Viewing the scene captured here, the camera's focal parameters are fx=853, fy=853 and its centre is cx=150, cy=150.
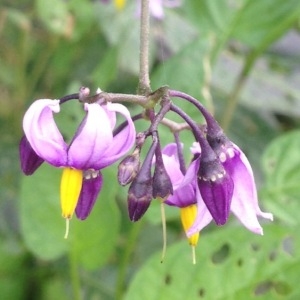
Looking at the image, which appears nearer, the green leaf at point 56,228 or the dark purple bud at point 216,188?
the dark purple bud at point 216,188

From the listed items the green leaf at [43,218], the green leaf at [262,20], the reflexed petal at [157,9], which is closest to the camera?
the green leaf at [43,218]

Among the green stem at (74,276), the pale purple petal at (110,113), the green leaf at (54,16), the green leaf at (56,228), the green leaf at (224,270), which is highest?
the pale purple petal at (110,113)

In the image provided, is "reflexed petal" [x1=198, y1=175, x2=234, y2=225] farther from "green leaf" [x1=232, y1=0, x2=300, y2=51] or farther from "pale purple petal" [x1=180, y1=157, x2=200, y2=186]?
"green leaf" [x1=232, y1=0, x2=300, y2=51]

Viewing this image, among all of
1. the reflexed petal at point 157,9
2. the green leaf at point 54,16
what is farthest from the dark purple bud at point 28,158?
the reflexed petal at point 157,9

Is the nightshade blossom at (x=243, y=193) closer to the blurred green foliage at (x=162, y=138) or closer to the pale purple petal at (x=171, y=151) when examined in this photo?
the pale purple petal at (x=171, y=151)

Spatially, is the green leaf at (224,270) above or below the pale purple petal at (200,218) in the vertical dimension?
below

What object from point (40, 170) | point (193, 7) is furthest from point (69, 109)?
point (193, 7)

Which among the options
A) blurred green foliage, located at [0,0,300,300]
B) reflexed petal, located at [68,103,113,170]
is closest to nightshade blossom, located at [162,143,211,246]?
reflexed petal, located at [68,103,113,170]
